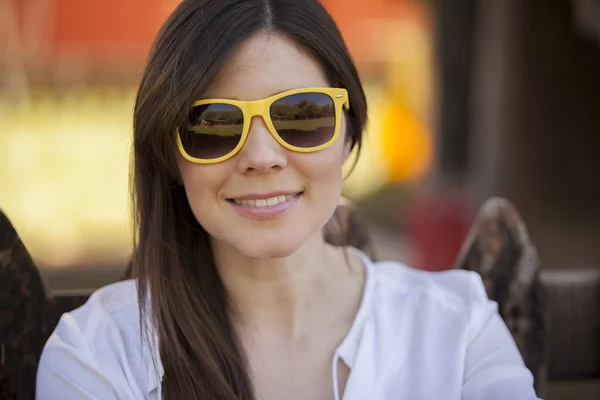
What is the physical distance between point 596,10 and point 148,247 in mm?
3666

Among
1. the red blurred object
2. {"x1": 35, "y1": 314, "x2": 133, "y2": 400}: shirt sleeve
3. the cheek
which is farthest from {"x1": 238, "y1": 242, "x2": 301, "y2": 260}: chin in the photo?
the red blurred object

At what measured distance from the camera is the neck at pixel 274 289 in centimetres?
174

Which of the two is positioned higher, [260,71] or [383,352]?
[260,71]

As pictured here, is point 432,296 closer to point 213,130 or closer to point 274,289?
point 274,289

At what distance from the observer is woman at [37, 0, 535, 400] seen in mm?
1513

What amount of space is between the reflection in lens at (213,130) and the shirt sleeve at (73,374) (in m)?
0.46

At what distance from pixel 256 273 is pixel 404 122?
5152 millimetres

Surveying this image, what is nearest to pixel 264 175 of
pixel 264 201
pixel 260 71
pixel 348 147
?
pixel 264 201

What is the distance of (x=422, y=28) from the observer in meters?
6.53

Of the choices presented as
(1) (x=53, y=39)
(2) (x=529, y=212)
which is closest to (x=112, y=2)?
(1) (x=53, y=39)

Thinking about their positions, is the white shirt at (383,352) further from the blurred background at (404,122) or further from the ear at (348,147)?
the blurred background at (404,122)

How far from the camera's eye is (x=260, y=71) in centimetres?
152

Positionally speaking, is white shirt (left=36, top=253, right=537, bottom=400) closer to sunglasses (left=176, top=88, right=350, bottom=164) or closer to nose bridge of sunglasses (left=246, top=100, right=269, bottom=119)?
sunglasses (left=176, top=88, right=350, bottom=164)

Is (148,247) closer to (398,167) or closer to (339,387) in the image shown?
(339,387)
